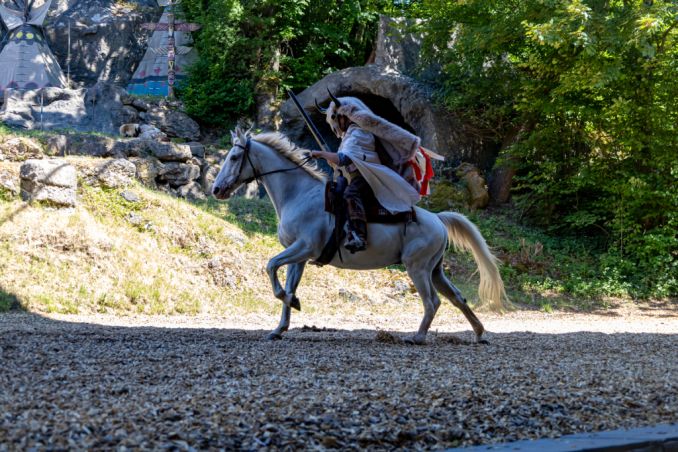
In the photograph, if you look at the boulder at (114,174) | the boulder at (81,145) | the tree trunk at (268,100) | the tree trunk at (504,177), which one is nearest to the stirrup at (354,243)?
the boulder at (114,174)

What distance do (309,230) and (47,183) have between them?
733 centimetres

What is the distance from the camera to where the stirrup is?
26.9 ft

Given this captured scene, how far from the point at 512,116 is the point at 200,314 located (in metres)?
12.2

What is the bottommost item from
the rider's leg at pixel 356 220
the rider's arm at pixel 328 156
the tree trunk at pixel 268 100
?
the rider's leg at pixel 356 220

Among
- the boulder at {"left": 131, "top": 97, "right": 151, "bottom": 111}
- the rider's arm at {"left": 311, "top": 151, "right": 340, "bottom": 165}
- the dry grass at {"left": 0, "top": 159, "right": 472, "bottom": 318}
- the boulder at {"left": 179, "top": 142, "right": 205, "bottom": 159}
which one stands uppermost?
the rider's arm at {"left": 311, "top": 151, "right": 340, "bottom": 165}

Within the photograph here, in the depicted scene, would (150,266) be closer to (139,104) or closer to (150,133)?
(150,133)

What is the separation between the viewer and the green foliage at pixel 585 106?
16.0 m

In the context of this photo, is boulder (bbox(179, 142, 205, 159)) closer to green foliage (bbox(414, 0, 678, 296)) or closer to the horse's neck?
green foliage (bbox(414, 0, 678, 296))

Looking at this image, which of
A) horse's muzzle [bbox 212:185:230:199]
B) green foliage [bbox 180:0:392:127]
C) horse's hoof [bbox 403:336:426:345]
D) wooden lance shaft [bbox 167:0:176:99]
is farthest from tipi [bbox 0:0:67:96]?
horse's hoof [bbox 403:336:426:345]

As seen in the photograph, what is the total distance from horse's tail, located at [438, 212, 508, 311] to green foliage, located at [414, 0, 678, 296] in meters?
7.57

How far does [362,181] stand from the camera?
8.48 m

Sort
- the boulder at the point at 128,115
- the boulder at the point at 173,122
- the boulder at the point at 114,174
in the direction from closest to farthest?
the boulder at the point at 114,174 → the boulder at the point at 128,115 → the boulder at the point at 173,122

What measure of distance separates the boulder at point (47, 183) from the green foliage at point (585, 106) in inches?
366

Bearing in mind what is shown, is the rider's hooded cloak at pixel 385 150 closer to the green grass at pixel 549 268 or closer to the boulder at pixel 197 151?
the green grass at pixel 549 268
